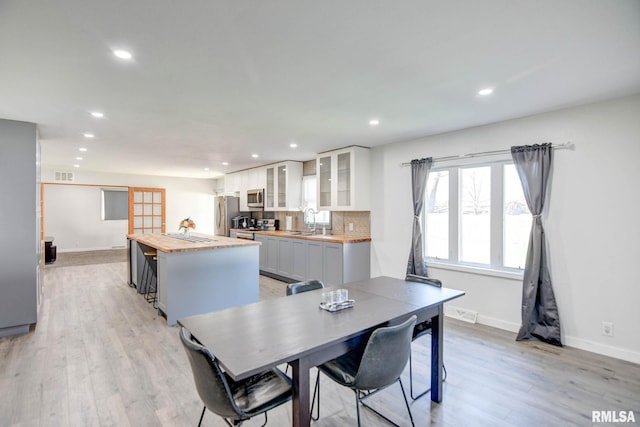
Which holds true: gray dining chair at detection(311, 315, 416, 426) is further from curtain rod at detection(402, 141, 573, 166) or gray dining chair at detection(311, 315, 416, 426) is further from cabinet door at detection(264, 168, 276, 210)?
cabinet door at detection(264, 168, 276, 210)

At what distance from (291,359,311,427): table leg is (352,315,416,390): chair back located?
33 cm

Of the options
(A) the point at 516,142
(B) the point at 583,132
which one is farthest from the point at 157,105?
(B) the point at 583,132

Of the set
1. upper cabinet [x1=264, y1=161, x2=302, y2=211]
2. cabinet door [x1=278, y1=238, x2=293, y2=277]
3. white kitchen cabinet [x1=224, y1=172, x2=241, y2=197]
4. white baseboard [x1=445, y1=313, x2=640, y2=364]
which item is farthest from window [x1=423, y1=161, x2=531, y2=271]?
white kitchen cabinet [x1=224, y1=172, x2=241, y2=197]

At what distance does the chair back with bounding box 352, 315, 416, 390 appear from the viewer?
5.22 feet

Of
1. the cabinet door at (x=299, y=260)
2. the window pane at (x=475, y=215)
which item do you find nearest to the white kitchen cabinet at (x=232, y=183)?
the cabinet door at (x=299, y=260)

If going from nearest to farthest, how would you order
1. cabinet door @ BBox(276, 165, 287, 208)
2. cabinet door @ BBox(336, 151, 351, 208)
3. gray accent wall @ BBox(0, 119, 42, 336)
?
gray accent wall @ BBox(0, 119, 42, 336), cabinet door @ BBox(336, 151, 351, 208), cabinet door @ BBox(276, 165, 287, 208)

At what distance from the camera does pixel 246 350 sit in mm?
1384

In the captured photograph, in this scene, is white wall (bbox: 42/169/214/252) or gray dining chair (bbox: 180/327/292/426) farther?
white wall (bbox: 42/169/214/252)

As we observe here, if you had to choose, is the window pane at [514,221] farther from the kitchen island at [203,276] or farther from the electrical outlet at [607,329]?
the kitchen island at [203,276]

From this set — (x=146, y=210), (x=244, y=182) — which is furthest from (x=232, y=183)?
(x=146, y=210)

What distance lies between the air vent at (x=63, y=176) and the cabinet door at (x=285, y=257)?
6.61 metres

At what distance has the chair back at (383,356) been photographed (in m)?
1.59

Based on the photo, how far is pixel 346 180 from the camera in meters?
5.12

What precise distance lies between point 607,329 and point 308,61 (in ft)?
11.9
